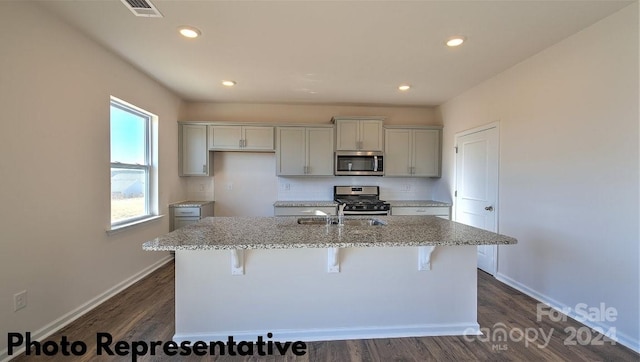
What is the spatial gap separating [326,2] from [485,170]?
2827mm

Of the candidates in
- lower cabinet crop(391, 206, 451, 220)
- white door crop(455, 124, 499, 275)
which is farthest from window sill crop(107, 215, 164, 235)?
white door crop(455, 124, 499, 275)

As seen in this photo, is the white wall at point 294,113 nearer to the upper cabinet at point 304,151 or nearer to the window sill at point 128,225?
the upper cabinet at point 304,151

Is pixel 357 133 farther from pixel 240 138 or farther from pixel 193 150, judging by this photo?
pixel 193 150

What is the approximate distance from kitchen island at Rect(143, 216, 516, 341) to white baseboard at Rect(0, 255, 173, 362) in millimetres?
1026

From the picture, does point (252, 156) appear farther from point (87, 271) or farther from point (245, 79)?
point (87, 271)

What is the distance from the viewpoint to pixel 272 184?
4.73m

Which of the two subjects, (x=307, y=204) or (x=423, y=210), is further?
(x=423, y=210)

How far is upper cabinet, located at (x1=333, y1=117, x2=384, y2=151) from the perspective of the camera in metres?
4.48

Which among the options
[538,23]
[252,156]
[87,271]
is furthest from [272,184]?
[538,23]

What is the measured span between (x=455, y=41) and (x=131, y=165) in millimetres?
3658

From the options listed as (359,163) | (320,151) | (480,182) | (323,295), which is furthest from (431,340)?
(320,151)

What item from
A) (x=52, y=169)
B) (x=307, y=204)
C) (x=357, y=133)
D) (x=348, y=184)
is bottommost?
(x=307, y=204)

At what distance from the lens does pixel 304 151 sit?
4477 mm

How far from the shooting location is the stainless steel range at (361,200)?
429 cm
